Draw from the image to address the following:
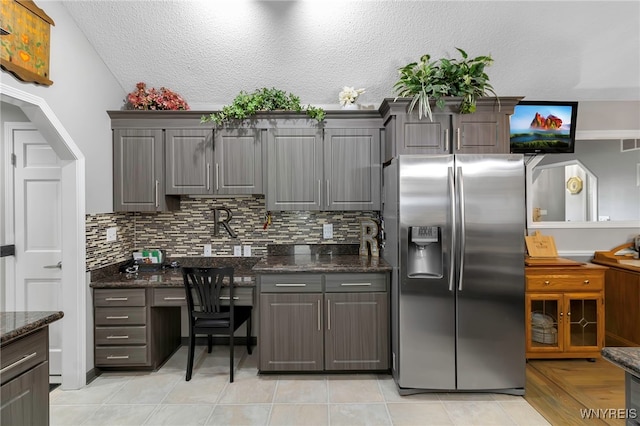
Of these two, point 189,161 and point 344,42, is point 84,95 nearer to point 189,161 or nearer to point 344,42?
point 189,161

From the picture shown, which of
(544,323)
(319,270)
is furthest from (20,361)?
(544,323)

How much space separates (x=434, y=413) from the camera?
2.53m

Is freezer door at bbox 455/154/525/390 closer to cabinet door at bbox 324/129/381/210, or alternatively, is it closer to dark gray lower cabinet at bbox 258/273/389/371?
dark gray lower cabinet at bbox 258/273/389/371

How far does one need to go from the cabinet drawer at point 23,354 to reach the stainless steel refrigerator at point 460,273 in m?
2.18

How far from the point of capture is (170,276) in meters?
3.24

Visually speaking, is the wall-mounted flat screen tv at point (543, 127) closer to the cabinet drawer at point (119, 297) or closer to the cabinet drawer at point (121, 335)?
the cabinet drawer at point (119, 297)

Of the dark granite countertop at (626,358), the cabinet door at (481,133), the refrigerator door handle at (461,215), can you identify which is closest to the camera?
the dark granite countertop at (626,358)

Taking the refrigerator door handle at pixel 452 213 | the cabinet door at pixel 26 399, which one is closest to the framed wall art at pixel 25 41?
the cabinet door at pixel 26 399

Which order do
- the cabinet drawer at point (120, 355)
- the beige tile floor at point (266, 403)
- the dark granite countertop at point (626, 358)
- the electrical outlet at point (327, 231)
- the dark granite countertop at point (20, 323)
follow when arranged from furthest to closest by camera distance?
the electrical outlet at point (327, 231)
the cabinet drawer at point (120, 355)
the beige tile floor at point (266, 403)
the dark granite countertop at point (20, 323)
the dark granite countertop at point (626, 358)

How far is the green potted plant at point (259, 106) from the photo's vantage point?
3250mm

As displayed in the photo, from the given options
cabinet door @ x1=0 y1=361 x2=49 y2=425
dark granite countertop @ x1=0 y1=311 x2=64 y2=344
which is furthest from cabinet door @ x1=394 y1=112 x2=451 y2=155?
cabinet door @ x1=0 y1=361 x2=49 y2=425

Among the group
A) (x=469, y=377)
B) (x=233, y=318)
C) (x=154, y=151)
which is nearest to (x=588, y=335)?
(x=469, y=377)

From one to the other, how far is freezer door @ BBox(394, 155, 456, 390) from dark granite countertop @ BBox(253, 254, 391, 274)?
1.08 feet

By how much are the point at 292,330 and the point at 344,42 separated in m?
2.52
